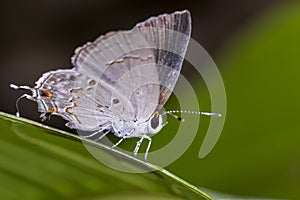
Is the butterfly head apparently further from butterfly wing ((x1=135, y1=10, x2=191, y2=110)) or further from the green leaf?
the green leaf

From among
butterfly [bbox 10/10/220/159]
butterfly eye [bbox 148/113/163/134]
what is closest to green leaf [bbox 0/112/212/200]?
butterfly [bbox 10/10/220/159]

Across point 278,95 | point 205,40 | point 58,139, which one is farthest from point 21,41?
point 58,139

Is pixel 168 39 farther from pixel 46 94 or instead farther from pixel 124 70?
pixel 46 94

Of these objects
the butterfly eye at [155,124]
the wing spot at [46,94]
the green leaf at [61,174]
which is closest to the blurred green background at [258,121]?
the butterfly eye at [155,124]

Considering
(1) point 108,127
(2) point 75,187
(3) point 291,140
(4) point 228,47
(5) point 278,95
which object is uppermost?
(4) point 228,47

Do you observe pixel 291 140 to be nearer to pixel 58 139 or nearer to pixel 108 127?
pixel 108 127

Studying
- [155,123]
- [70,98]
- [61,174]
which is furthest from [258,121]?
[61,174]

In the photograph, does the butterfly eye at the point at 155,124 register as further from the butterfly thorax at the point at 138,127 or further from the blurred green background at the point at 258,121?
the blurred green background at the point at 258,121
